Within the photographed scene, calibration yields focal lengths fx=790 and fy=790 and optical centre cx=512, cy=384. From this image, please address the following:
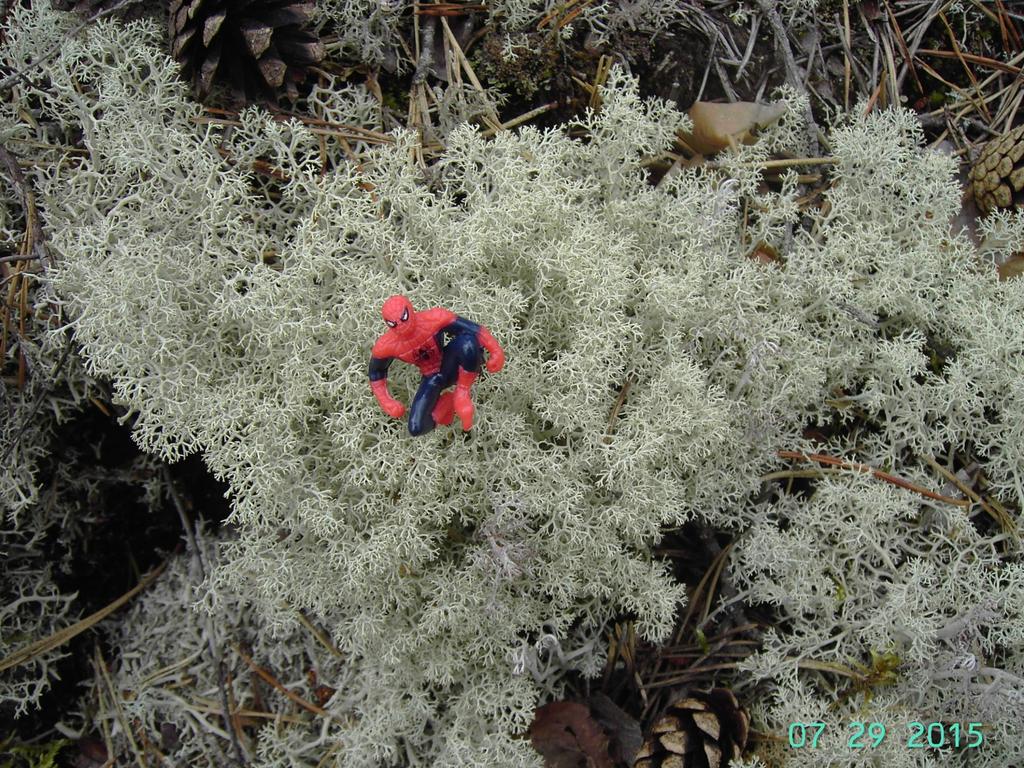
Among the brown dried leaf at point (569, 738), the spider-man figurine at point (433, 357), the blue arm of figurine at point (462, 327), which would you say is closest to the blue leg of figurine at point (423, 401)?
the spider-man figurine at point (433, 357)

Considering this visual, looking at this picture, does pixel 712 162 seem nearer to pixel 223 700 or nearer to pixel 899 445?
pixel 899 445

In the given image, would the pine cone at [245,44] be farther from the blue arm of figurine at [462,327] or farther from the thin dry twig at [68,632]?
the thin dry twig at [68,632]

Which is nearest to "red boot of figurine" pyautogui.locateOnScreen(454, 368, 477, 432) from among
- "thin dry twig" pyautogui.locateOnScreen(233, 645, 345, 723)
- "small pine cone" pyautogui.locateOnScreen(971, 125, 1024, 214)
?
Result: "thin dry twig" pyautogui.locateOnScreen(233, 645, 345, 723)

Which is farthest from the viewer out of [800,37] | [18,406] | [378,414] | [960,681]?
[800,37]

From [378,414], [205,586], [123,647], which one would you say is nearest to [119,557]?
[123,647]

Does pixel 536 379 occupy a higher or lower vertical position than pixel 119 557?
higher

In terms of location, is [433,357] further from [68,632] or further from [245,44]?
[68,632]
